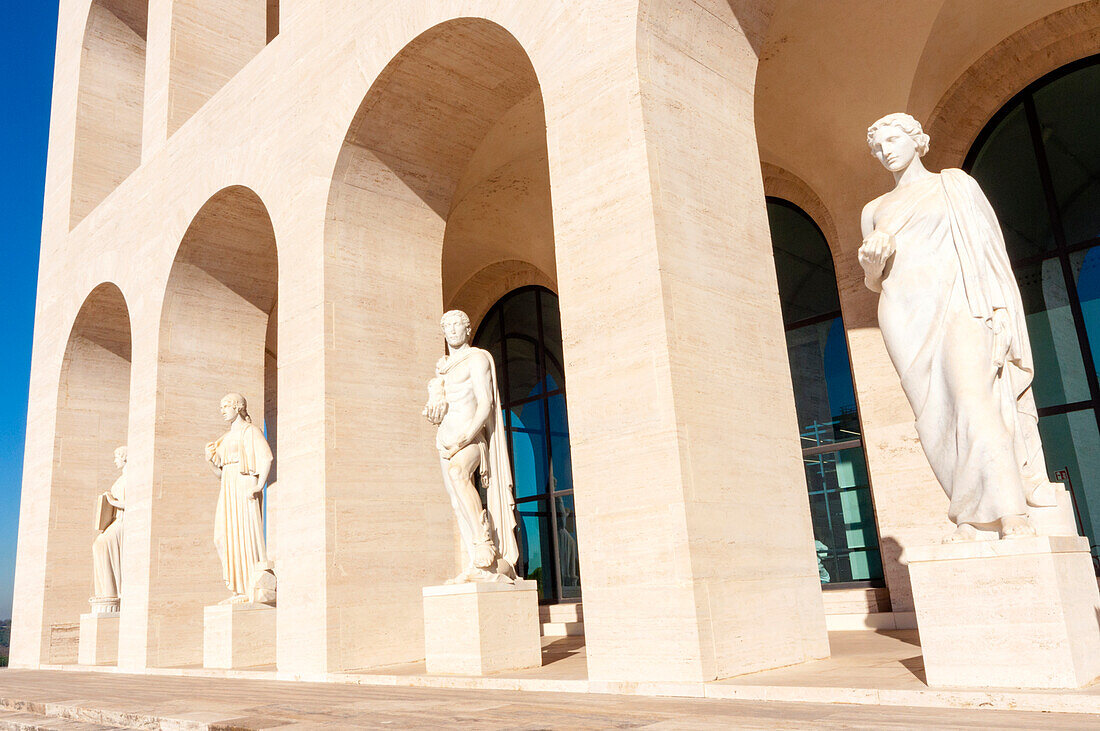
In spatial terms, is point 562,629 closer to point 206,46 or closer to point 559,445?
point 559,445

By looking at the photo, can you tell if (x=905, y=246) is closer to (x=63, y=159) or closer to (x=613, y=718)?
(x=613, y=718)

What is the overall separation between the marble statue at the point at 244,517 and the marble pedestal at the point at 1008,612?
8012mm

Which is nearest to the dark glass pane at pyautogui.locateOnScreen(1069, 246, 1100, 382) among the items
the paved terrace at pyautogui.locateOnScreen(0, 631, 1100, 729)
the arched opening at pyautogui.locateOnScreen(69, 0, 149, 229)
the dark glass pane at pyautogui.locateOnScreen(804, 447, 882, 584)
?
the dark glass pane at pyautogui.locateOnScreen(804, 447, 882, 584)

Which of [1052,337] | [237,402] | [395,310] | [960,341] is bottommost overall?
[960,341]

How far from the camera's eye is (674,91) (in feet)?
21.9

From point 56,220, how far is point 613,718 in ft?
54.7

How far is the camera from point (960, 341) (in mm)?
4746

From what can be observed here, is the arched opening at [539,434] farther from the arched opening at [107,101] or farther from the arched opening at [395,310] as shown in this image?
the arched opening at [107,101]

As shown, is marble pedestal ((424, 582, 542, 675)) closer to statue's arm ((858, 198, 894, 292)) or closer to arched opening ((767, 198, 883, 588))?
statue's arm ((858, 198, 894, 292))

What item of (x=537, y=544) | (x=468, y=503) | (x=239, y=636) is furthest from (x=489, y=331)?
(x=468, y=503)

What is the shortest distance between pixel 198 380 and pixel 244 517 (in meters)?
2.79

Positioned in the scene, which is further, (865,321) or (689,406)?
(865,321)

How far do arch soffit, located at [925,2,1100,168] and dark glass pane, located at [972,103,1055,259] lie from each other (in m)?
0.24

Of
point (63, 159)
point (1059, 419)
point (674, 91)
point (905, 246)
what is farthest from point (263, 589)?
point (63, 159)
